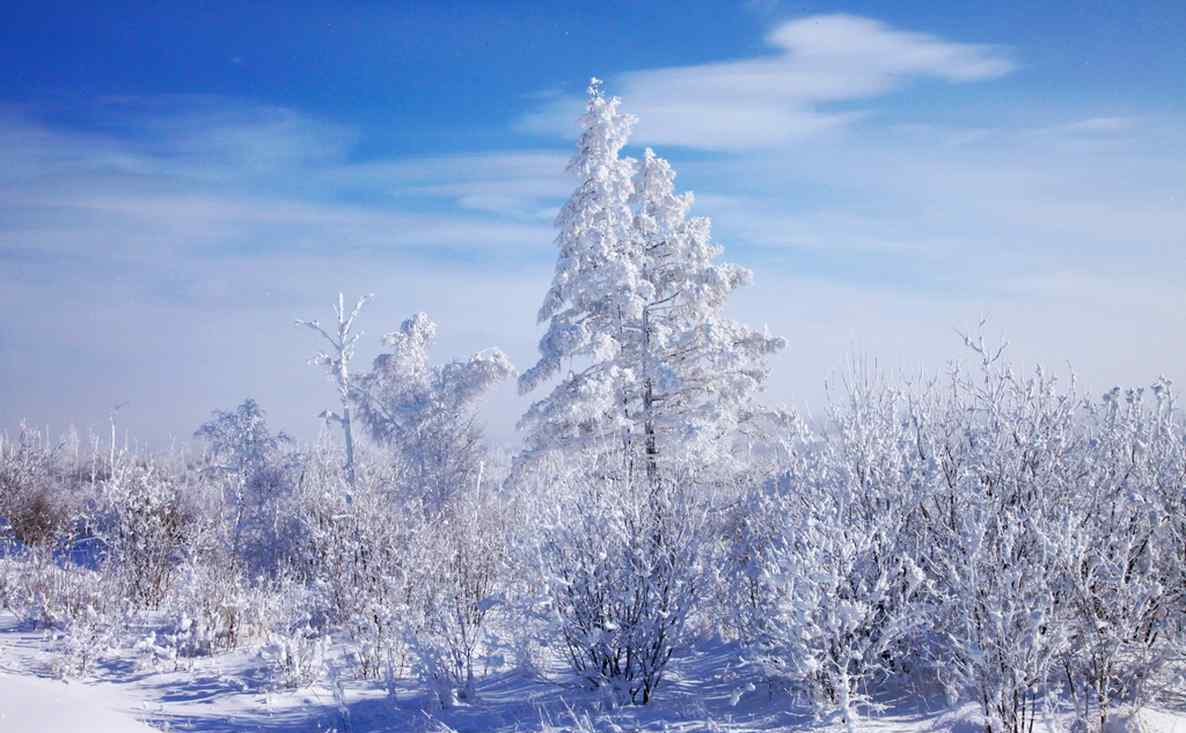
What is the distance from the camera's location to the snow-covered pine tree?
65.4 feet

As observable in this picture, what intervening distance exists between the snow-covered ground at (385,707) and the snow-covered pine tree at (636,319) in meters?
8.79

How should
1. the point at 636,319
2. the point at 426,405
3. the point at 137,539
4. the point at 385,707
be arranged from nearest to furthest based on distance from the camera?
the point at 385,707, the point at 137,539, the point at 636,319, the point at 426,405

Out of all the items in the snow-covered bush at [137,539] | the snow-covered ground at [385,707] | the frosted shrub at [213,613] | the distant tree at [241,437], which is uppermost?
the distant tree at [241,437]

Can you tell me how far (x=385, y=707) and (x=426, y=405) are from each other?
57.5 ft

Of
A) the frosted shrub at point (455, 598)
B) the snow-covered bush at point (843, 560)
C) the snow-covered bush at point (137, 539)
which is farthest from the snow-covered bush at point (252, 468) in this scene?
the snow-covered bush at point (843, 560)

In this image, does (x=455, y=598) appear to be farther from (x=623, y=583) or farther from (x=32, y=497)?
(x=32, y=497)

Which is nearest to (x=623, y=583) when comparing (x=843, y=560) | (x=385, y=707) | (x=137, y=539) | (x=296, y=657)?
(x=843, y=560)

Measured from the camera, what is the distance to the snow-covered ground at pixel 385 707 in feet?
26.2

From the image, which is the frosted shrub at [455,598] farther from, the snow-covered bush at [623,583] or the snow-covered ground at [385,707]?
the snow-covered bush at [623,583]

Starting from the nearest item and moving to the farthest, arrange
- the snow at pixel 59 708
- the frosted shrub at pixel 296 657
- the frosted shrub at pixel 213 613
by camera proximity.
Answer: the snow at pixel 59 708, the frosted shrub at pixel 296 657, the frosted shrub at pixel 213 613

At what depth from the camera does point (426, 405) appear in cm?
2711

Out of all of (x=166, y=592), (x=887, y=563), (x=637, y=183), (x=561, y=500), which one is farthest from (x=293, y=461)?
(x=887, y=563)

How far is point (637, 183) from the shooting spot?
21.1m

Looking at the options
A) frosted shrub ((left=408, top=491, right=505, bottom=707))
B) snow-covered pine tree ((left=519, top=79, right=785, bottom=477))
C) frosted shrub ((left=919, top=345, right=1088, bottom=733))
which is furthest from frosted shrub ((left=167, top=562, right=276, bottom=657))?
frosted shrub ((left=919, top=345, right=1088, bottom=733))
